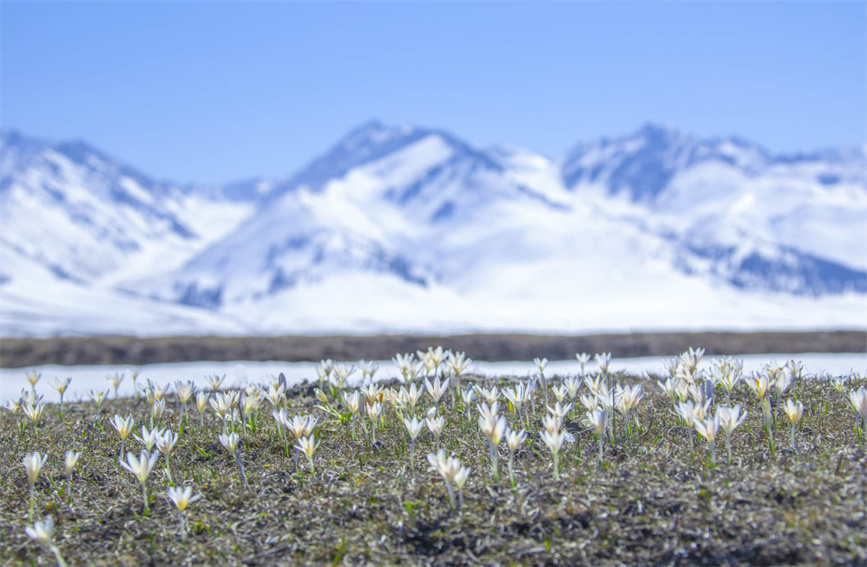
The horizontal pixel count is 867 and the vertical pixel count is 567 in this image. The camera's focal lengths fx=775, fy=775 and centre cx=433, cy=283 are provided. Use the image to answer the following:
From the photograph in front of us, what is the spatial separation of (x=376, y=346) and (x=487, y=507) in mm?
14387

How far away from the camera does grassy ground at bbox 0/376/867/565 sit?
4102 millimetres

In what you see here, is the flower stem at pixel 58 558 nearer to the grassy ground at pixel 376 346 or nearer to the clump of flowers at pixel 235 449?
the clump of flowers at pixel 235 449

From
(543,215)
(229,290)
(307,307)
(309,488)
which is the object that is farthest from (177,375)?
(543,215)

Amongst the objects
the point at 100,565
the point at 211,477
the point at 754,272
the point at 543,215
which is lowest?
the point at 100,565

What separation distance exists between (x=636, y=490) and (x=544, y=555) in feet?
2.41

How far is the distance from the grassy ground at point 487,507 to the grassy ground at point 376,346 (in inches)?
475

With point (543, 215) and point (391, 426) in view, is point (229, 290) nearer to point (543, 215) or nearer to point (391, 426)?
point (543, 215)

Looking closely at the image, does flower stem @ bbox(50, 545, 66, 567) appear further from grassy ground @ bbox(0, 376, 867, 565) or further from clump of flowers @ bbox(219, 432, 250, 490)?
clump of flowers @ bbox(219, 432, 250, 490)

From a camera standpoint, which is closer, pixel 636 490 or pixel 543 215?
pixel 636 490

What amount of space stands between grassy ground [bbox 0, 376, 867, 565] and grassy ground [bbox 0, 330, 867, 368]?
475 inches

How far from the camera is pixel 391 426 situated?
6156 millimetres

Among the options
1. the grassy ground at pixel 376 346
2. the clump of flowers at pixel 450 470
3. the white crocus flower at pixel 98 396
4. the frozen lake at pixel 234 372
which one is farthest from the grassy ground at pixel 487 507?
the grassy ground at pixel 376 346

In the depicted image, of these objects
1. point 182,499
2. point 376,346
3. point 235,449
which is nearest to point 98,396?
point 235,449

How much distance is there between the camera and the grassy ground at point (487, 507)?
4102mm
